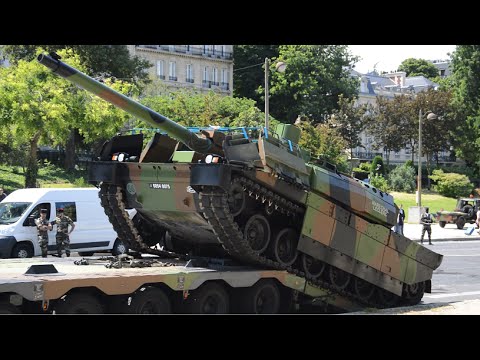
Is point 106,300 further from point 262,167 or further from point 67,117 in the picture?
point 67,117

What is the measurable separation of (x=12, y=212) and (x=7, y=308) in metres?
11.7

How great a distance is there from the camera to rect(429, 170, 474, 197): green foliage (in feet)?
206

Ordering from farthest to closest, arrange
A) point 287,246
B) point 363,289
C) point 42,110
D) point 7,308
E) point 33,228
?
point 42,110 < point 33,228 < point 363,289 < point 287,246 < point 7,308

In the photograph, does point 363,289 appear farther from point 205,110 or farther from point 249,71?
point 249,71

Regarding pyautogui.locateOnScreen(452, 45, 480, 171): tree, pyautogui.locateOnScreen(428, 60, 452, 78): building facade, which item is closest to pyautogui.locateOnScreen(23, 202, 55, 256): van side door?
pyautogui.locateOnScreen(452, 45, 480, 171): tree

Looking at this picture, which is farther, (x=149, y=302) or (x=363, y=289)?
(x=363, y=289)

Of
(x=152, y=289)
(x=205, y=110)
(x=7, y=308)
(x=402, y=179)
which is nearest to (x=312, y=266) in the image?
(x=152, y=289)

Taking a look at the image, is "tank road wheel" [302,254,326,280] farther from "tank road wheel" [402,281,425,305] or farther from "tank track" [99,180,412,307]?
"tank road wheel" [402,281,425,305]

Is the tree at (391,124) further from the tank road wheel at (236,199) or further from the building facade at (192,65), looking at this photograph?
the tank road wheel at (236,199)

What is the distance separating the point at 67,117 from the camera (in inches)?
1233

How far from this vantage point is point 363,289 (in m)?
15.6

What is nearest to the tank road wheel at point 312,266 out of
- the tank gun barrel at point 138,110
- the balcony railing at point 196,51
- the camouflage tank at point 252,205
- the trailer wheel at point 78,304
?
the camouflage tank at point 252,205

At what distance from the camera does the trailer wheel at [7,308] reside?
10.2 m

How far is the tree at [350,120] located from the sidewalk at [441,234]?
1891 centimetres
